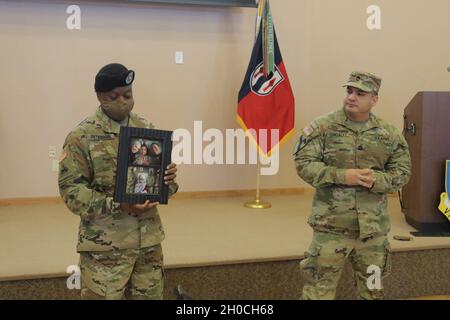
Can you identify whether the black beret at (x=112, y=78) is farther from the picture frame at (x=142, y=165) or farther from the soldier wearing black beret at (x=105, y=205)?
the picture frame at (x=142, y=165)

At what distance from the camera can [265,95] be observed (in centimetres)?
457

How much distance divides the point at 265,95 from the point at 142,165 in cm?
280

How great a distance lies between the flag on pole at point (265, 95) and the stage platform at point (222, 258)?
2.95ft

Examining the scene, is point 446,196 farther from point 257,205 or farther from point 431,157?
point 257,205

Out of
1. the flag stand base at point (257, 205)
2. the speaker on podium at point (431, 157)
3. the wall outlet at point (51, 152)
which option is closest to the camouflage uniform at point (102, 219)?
the speaker on podium at point (431, 157)

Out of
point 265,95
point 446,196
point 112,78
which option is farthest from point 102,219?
point 265,95

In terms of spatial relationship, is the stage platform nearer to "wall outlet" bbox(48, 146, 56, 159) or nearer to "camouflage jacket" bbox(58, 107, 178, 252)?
"wall outlet" bbox(48, 146, 56, 159)

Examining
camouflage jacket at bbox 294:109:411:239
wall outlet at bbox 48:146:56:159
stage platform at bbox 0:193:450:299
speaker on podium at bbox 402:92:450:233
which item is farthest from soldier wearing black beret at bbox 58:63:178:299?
wall outlet at bbox 48:146:56:159

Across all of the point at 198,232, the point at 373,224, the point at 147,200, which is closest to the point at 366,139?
the point at 373,224

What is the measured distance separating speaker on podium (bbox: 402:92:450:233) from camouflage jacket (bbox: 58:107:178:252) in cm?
224

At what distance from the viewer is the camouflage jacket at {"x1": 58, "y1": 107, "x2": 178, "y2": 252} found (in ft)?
6.18

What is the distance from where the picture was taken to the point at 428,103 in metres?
3.53

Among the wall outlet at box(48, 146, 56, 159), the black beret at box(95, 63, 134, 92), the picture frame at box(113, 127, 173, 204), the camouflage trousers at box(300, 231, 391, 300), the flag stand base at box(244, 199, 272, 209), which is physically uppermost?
the black beret at box(95, 63, 134, 92)

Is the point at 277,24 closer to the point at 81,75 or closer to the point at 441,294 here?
the point at 81,75
